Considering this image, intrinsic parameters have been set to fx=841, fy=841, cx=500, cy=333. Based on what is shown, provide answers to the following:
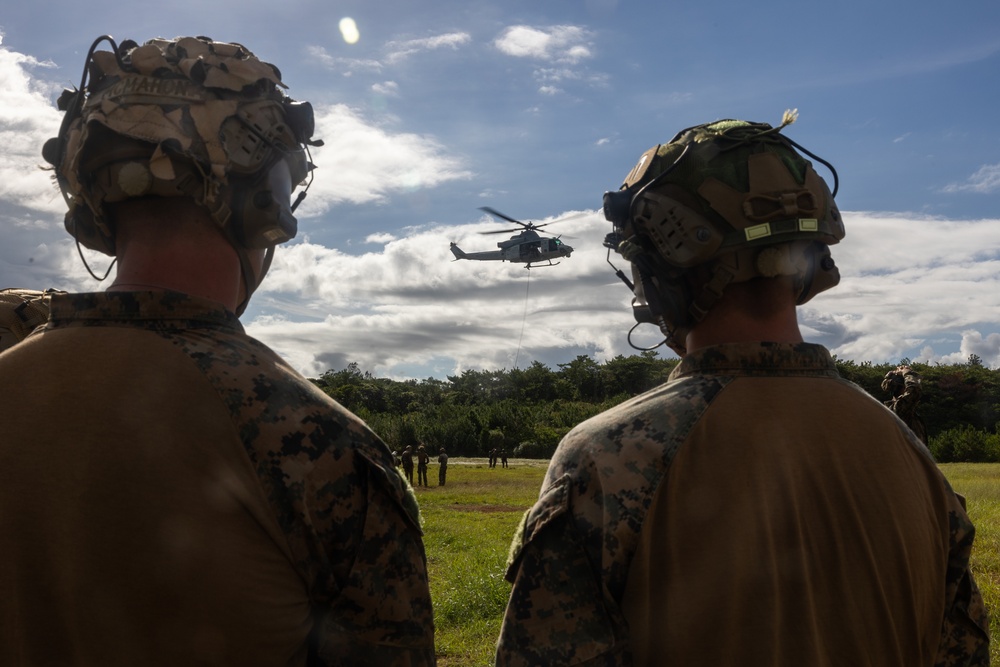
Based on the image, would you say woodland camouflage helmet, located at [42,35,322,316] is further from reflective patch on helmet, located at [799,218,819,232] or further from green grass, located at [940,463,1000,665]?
green grass, located at [940,463,1000,665]

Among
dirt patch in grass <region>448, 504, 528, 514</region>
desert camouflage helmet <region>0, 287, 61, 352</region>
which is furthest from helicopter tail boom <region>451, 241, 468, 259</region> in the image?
desert camouflage helmet <region>0, 287, 61, 352</region>

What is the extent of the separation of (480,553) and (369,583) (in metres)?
10.1

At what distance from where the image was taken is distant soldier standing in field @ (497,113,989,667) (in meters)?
2.07

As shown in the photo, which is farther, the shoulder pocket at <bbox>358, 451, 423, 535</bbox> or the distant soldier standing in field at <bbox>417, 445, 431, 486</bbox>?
the distant soldier standing in field at <bbox>417, 445, 431, 486</bbox>

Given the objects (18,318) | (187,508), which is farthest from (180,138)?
(18,318)

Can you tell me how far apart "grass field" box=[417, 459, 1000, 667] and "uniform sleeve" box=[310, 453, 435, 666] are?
5163 millimetres

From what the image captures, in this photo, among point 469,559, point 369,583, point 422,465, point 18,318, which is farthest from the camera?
point 422,465

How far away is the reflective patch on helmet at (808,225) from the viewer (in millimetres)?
2434

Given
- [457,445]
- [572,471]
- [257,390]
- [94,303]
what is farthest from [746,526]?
[457,445]

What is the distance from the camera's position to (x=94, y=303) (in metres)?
2.00

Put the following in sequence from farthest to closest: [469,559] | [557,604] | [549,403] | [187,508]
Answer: [549,403], [469,559], [557,604], [187,508]

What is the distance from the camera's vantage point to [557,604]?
2146mm

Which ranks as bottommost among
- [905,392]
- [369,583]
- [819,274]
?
[369,583]

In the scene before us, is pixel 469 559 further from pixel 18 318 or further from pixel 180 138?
pixel 180 138
